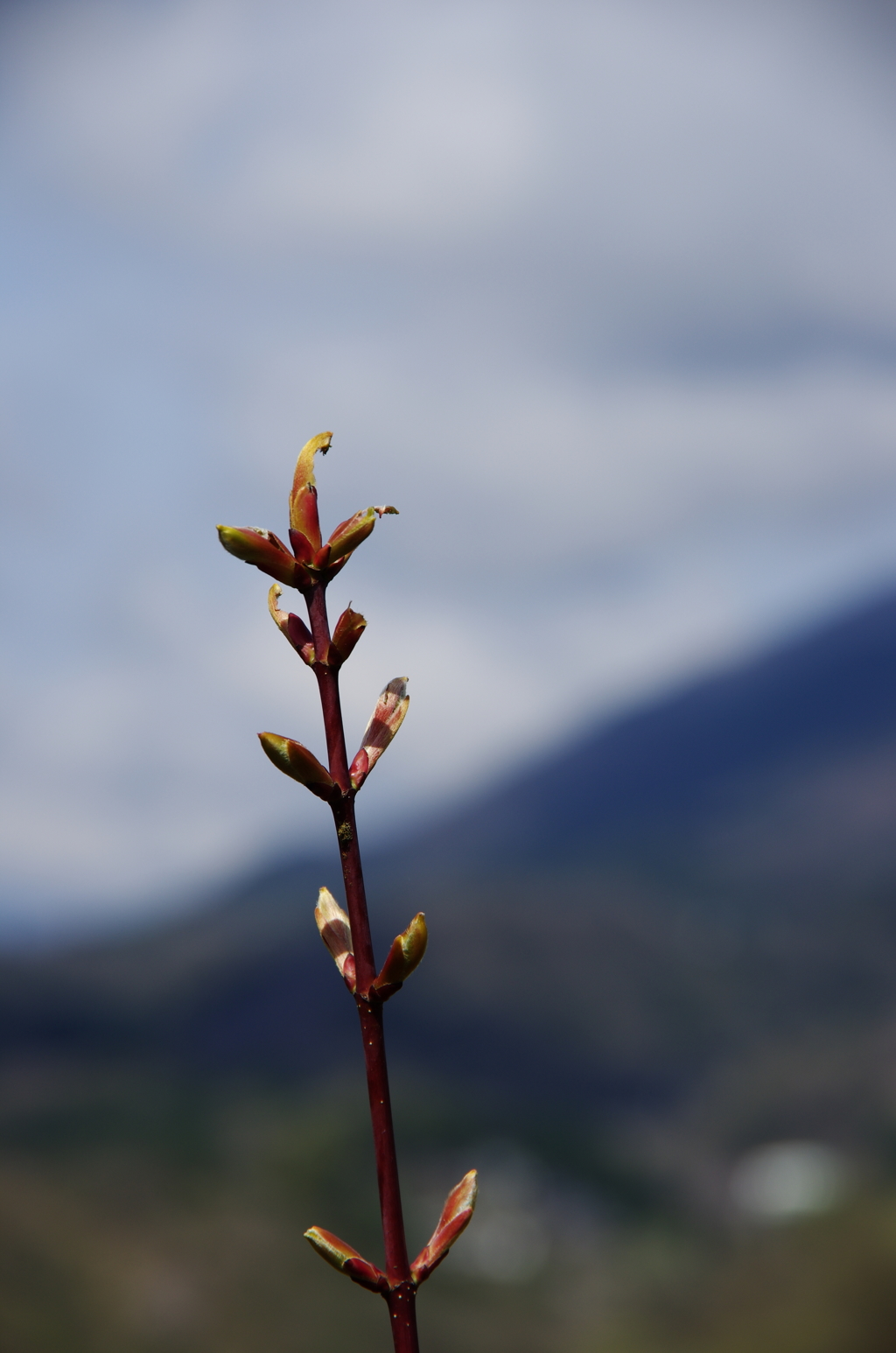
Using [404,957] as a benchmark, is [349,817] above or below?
above

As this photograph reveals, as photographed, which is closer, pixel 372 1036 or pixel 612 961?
pixel 372 1036

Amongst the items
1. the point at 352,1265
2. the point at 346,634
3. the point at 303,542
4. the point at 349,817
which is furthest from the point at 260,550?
the point at 352,1265

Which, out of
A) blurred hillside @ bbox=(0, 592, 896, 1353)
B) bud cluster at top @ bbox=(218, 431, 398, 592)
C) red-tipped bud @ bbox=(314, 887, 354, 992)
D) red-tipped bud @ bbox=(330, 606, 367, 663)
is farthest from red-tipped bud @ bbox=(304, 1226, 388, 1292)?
blurred hillside @ bbox=(0, 592, 896, 1353)

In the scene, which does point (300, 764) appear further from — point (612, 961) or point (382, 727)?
point (612, 961)

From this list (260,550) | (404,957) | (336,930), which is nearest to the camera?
(404,957)

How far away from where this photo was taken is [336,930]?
87.6 inches

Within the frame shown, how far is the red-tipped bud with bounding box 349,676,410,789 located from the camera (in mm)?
2150

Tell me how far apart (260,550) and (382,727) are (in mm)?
444

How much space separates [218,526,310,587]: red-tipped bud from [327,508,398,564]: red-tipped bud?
78mm

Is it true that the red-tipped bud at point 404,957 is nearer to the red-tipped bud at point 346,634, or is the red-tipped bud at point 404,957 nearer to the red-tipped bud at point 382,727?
the red-tipped bud at point 382,727

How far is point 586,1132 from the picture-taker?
77.6m

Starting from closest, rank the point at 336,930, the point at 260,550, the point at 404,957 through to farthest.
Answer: the point at 404,957 → the point at 260,550 → the point at 336,930

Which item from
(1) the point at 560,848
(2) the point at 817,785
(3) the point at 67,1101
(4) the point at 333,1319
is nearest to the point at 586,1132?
(3) the point at 67,1101

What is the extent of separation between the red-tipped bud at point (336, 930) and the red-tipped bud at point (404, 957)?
0.35ft
